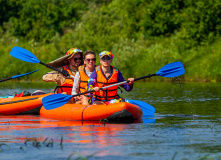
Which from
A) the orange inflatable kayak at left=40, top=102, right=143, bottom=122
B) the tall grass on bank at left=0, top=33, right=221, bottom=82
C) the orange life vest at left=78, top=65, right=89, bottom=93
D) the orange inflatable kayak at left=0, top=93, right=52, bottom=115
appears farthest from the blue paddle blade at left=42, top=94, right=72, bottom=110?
the tall grass on bank at left=0, top=33, right=221, bottom=82

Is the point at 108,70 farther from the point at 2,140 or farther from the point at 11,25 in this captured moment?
the point at 11,25

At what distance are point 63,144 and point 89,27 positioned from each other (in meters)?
25.7

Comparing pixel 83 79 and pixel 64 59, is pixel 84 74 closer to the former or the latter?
pixel 83 79

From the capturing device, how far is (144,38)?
33406 mm

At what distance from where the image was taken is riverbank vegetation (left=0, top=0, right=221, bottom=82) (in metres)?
25.8

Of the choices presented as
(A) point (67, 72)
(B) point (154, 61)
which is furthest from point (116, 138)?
(B) point (154, 61)

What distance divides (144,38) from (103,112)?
24332mm

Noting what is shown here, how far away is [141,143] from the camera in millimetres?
A: 6992

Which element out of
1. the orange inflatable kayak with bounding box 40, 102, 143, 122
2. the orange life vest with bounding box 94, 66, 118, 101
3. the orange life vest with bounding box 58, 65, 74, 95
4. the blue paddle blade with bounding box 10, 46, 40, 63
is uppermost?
the blue paddle blade with bounding box 10, 46, 40, 63

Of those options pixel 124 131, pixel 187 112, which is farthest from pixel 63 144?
pixel 187 112

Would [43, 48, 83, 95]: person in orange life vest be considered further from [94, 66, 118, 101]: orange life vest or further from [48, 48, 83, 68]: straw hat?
[94, 66, 118, 101]: orange life vest

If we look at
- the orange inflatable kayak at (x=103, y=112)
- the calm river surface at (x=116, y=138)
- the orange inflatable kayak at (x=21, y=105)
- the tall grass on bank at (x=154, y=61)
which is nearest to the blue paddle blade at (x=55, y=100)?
the orange inflatable kayak at (x=103, y=112)

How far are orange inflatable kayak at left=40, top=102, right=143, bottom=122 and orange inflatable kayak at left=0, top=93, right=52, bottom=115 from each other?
1.62 m

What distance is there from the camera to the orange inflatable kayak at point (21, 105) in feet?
38.0
